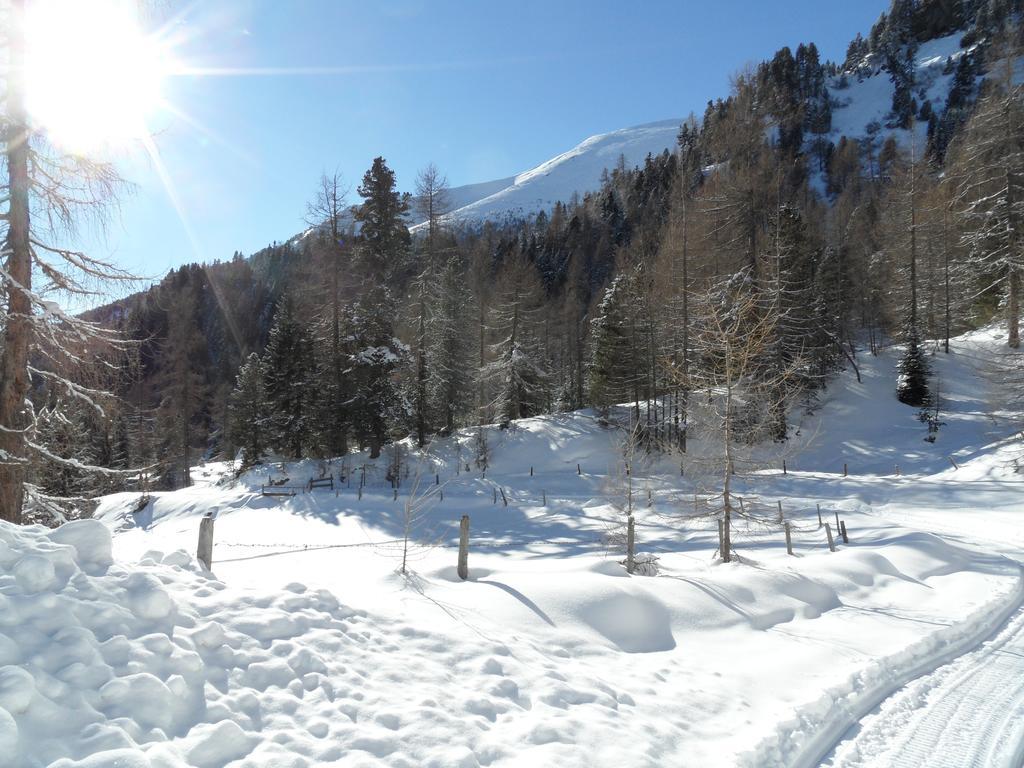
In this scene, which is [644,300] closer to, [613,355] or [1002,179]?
[613,355]

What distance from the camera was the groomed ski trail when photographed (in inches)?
177

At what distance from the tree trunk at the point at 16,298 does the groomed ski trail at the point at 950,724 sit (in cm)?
998

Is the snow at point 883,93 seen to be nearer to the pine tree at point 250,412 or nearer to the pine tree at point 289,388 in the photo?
the pine tree at point 289,388

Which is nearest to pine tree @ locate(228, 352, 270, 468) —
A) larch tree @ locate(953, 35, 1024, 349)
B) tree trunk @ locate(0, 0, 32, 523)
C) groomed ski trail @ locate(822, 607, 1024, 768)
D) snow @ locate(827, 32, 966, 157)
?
tree trunk @ locate(0, 0, 32, 523)

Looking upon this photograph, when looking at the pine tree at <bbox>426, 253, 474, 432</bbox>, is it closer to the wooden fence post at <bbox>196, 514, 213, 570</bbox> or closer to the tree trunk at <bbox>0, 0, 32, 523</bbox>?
the tree trunk at <bbox>0, 0, 32, 523</bbox>

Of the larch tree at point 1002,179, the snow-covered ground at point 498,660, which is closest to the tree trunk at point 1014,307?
the larch tree at point 1002,179

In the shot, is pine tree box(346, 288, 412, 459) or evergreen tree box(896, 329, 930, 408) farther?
pine tree box(346, 288, 412, 459)

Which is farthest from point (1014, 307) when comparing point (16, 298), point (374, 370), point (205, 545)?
point (16, 298)

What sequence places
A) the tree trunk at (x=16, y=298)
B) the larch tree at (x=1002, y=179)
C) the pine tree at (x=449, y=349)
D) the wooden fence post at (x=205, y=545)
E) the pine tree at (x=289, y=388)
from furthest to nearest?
the pine tree at (x=289, y=388) < the pine tree at (x=449, y=349) < the larch tree at (x=1002, y=179) < the tree trunk at (x=16, y=298) < the wooden fence post at (x=205, y=545)

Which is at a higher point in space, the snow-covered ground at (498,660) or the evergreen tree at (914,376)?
the evergreen tree at (914,376)

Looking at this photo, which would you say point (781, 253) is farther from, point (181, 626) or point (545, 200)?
point (545, 200)

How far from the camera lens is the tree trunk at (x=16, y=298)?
22.2ft

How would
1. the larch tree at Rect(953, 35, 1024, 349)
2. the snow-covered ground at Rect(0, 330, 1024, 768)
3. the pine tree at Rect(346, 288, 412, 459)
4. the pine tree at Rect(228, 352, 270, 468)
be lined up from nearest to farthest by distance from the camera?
1. the snow-covered ground at Rect(0, 330, 1024, 768)
2. the larch tree at Rect(953, 35, 1024, 349)
3. the pine tree at Rect(346, 288, 412, 459)
4. the pine tree at Rect(228, 352, 270, 468)

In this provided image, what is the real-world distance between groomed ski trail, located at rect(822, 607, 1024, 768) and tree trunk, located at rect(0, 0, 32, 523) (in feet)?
32.7
